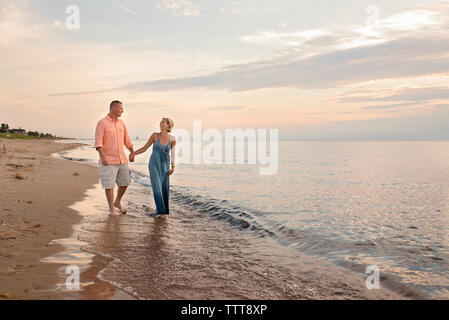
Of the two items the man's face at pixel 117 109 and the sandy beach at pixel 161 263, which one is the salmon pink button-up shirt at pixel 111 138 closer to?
the man's face at pixel 117 109

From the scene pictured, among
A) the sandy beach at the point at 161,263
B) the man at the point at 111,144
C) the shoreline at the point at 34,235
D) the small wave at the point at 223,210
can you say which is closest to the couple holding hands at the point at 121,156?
the man at the point at 111,144

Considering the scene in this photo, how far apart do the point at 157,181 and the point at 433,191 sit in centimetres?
1767

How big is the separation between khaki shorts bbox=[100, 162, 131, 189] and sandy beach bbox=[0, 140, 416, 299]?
3.29ft

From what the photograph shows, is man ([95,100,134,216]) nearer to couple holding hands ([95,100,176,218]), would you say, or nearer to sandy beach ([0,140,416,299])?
couple holding hands ([95,100,176,218])

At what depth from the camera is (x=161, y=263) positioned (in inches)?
232

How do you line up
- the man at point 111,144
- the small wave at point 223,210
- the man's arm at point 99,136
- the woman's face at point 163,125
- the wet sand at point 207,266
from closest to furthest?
the wet sand at point 207,266
the man's arm at point 99,136
the man at point 111,144
the woman's face at point 163,125
the small wave at point 223,210

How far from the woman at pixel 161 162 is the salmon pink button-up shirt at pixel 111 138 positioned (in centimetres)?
72

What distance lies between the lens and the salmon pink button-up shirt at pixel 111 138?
8.85m

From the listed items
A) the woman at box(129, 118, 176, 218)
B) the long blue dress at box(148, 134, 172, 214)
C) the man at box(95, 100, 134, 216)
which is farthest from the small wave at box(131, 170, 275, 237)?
the man at box(95, 100, 134, 216)

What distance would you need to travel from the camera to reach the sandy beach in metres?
4.70

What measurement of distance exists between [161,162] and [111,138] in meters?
1.73

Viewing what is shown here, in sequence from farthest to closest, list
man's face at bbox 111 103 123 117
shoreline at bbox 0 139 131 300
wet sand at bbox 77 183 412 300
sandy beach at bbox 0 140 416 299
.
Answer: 1. man's face at bbox 111 103 123 117
2. wet sand at bbox 77 183 412 300
3. sandy beach at bbox 0 140 416 299
4. shoreline at bbox 0 139 131 300
